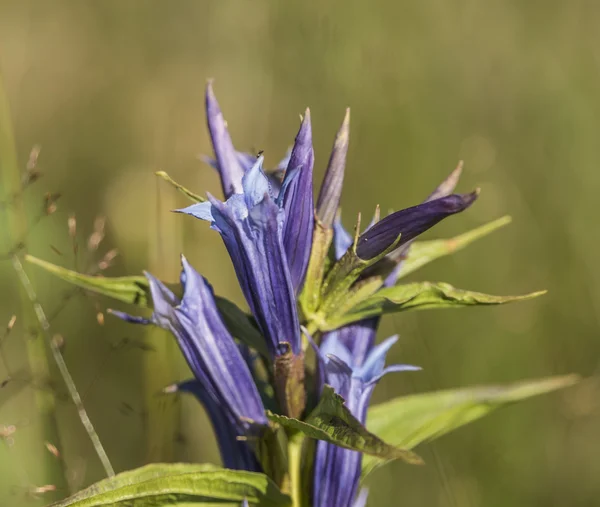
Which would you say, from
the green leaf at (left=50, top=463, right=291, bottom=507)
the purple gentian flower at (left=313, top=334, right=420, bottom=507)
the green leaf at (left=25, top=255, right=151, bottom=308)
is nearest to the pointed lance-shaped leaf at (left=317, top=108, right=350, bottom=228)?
the purple gentian flower at (left=313, top=334, right=420, bottom=507)

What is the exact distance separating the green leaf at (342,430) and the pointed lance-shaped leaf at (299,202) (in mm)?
229

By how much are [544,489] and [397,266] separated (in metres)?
1.66

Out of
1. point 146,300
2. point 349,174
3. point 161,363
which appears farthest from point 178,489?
point 349,174

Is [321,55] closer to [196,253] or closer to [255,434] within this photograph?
[196,253]

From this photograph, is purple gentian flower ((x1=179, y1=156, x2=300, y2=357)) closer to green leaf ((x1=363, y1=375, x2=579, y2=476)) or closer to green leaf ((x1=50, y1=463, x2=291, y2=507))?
green leaf ((x1=50, y1=463, x2=291, y2=507))

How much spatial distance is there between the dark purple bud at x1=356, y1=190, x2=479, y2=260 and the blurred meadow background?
97 cm

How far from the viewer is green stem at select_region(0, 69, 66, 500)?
163cm

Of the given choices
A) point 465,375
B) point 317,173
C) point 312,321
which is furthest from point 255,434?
point 317,173

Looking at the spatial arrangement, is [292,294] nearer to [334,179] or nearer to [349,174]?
[334,179]

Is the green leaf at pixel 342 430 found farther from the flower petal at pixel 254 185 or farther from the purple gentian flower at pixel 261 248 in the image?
the flower petal at pixel 254 185

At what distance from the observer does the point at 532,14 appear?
3.74 meters

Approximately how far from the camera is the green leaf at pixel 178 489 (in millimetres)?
982

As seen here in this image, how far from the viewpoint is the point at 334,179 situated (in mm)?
1107

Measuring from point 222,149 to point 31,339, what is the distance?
0.85m
